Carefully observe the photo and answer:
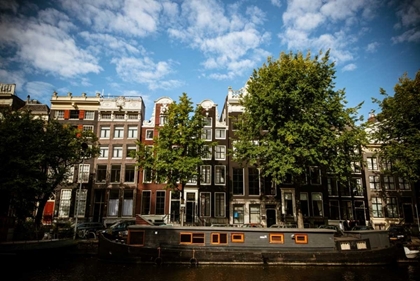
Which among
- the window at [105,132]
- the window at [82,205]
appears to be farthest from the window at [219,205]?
the window at [105,132]

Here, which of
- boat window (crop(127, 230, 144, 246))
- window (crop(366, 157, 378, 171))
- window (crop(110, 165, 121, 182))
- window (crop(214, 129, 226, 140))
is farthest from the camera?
window (crop(366, 157, 378, 171))

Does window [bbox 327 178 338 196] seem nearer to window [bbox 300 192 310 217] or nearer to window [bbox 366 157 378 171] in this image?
window [bbox 300 192 310 217]

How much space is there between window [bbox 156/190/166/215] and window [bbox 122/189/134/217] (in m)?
3.97

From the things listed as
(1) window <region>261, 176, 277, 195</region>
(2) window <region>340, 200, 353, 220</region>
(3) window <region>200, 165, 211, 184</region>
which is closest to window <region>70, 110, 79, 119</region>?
(3) window <region>200, 165, 211, 184</region>

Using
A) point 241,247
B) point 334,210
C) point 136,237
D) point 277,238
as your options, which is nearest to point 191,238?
point 241,247

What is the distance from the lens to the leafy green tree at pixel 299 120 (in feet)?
102

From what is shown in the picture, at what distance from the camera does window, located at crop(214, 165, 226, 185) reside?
4456cm

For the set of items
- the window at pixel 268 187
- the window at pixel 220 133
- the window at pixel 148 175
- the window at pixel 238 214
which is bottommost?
the window at pixel 238 214

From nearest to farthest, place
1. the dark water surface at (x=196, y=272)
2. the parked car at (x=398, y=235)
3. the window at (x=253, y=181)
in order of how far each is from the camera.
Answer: the dark water surface at (x=196, y=272) < the parked car at (x=398, y=235) < the window at (x=253, y=181)

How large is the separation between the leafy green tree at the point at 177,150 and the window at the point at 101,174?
1242cm

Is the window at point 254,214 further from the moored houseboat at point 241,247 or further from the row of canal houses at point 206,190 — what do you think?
the moored houseboat at point 241,247

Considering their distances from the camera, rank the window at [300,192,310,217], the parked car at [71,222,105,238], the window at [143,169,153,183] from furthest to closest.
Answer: the window at [300,192,310,217]
the window at [143,169,153,183]
the parked car at [71,222,105,238]

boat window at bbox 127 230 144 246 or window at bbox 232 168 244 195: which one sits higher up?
window at bbox 232 168 244 195

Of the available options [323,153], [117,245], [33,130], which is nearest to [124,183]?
[33,130]
